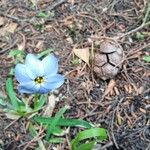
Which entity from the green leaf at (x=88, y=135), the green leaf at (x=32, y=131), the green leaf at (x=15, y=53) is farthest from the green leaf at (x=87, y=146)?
the green leaf at (x=15, y=53)

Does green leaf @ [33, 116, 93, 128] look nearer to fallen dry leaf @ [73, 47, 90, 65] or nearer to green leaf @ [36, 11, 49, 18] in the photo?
fallen dry leaf @ [73, 47, 90, 65]

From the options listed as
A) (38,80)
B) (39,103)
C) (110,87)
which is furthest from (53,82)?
(110,87)

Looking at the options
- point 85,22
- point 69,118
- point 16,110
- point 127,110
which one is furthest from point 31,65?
point 85,22

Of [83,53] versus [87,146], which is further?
[83,53]

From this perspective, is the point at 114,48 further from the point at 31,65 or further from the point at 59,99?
the point at 31,65

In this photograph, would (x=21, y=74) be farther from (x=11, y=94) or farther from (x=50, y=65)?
(x=11, y=94)

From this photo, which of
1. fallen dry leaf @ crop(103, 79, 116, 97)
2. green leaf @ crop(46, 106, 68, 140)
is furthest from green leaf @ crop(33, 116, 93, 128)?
fallen dry leaf @ crop(103, 79, 116, 97)

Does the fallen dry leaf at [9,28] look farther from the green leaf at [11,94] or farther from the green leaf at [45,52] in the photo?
the green leaf at [11,94]
